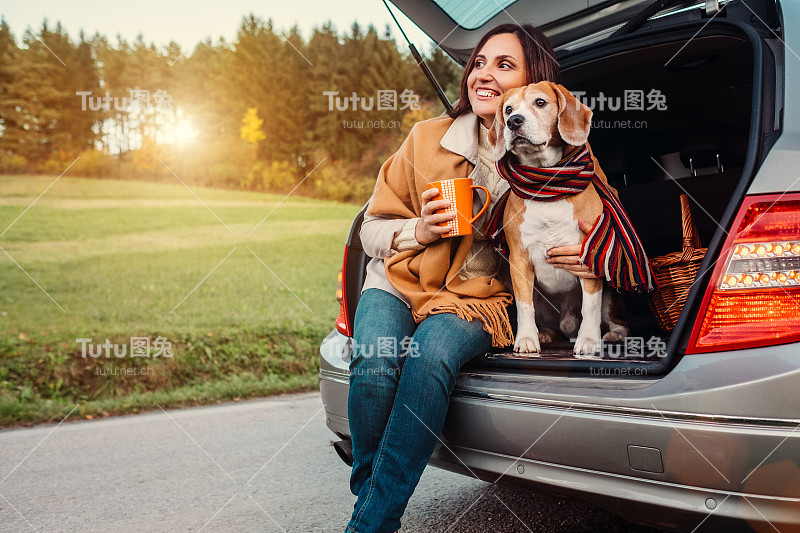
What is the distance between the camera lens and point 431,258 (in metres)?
2.21

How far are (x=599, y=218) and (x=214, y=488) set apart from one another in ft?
6.89

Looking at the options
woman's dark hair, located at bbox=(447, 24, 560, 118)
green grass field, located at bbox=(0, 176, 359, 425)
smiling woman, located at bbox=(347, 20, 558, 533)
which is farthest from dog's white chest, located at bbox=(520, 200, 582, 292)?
green grass field, located at bbox=(0, 176, 359, 425)

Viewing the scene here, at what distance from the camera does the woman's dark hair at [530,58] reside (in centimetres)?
250

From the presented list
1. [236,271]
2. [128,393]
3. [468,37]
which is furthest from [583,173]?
[236,271]

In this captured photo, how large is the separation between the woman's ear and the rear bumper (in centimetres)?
83

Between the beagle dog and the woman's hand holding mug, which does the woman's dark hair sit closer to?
Result: the beagle dog

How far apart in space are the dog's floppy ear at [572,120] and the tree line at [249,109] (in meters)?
14.3

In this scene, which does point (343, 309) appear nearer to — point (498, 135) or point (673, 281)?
point (498, 135)

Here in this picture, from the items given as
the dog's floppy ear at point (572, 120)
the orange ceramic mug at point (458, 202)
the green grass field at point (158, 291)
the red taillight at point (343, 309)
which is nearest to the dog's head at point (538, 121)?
the dog's floppy ear at point (572, 120)

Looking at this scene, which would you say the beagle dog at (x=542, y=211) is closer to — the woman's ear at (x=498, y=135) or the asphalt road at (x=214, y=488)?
the woman's ear at (x=498, y=135)

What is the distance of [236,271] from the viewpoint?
500 inches

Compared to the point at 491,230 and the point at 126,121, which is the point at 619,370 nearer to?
the point at 491,230

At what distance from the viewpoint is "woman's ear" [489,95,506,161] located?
2270 millimetres

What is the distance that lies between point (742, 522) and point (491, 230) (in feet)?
4.14
